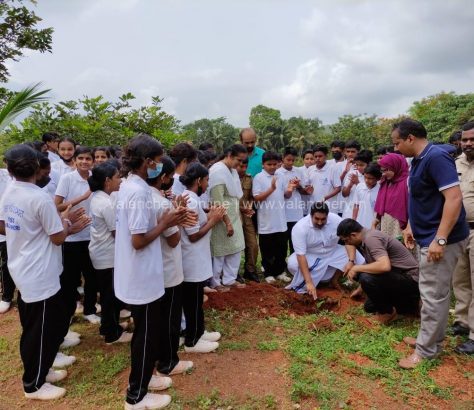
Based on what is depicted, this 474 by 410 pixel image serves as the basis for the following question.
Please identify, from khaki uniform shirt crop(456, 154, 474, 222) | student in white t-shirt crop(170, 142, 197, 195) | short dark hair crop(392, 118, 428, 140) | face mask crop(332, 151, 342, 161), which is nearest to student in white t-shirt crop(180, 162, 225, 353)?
student in white t-shirt crop(170, 142, 197, 195)

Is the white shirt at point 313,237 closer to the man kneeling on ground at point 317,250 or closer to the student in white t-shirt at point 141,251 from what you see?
the man kneeling on ground at point 317,250

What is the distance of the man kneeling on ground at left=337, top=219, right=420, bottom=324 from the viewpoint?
414 centimetres

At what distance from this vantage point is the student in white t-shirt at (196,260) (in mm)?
3383

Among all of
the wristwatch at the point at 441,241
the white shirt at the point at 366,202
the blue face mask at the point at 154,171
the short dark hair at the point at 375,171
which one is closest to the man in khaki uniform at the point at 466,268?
the wristwatch at the point at 441,241

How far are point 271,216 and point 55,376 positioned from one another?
347 cm

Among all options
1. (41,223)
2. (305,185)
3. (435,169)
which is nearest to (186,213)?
(41,223)

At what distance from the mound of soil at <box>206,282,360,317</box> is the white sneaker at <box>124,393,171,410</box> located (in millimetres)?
1831

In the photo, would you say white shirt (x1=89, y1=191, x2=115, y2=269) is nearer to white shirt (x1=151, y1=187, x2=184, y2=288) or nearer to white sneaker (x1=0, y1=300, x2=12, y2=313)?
white shirt (x1=151, y1=187, x2=184, y2=288)

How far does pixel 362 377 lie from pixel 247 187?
3224 mm

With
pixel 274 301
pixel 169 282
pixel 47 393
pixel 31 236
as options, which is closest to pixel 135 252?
pixel 169 282

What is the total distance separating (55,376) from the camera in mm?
3201

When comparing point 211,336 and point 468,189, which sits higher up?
point 468,189

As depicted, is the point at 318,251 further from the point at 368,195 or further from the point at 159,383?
the point at 159,383

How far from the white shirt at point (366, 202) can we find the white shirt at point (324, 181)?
3.16ft
